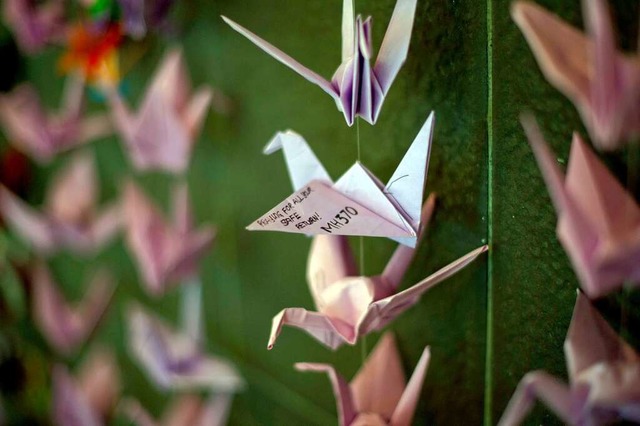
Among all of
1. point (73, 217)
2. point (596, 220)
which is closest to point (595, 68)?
point (596, 220)

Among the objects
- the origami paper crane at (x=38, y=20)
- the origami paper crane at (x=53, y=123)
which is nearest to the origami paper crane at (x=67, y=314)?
the origami paper crane at (x=53, y=123)

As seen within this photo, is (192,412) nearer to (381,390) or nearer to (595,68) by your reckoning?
(381,390)

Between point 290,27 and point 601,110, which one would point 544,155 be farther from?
point 290,27

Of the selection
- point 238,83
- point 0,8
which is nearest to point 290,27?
point 238,83

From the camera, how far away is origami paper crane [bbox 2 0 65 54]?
843 millimetres

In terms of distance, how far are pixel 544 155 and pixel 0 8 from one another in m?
0.92

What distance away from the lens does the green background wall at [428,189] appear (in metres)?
0.44

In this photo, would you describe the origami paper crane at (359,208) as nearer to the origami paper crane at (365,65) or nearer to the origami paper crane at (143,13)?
the origami paper crane at (365,65)

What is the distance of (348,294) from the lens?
1.52 feet

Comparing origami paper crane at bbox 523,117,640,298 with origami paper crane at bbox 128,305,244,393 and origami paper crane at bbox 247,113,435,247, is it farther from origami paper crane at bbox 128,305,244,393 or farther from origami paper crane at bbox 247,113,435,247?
origami paper crane at bbox 128,305,244,393

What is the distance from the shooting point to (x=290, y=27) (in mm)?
614

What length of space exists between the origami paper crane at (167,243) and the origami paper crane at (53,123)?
0.49 feet

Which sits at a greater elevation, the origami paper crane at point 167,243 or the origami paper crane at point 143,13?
the origami paper crane at point 143,13

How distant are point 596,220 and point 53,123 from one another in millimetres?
720
